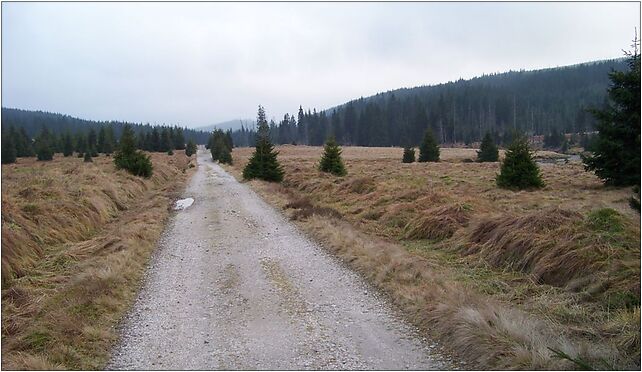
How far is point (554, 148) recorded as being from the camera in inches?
3949

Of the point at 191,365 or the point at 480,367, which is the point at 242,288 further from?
the point at 480,367

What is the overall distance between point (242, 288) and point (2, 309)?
3.86 meters

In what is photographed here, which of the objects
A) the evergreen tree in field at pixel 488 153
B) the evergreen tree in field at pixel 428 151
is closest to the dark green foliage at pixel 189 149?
the evergreen tree in field at pixel 428 151

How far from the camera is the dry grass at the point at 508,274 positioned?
16.5 ft

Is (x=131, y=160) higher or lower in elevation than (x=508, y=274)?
higher

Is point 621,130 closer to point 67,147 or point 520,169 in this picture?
point 520,169

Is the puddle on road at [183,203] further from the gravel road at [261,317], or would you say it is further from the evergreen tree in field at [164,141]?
the evergreen tree in field at [164,141]

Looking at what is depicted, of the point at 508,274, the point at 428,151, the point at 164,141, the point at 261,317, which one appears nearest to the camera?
the point at 261,317

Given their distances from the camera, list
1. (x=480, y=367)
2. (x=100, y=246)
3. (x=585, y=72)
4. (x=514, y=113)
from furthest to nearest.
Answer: (x=585, y=72) < (x=514, y=113) < (x=100, y=246) < (x=480, y=367)

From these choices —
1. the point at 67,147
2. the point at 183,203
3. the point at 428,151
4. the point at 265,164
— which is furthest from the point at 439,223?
the point at 67,147

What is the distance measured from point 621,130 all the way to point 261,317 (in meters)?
18.3

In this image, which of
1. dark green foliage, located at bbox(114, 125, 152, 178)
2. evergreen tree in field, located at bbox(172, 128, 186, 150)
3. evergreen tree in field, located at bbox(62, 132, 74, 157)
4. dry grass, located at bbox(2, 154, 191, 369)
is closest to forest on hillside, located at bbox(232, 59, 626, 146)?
evergreen tree in field, located at bbox(172, 128, 186, 150)

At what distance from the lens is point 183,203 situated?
21125 mm

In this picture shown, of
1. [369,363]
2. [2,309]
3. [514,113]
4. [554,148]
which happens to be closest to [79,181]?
[2,309]
